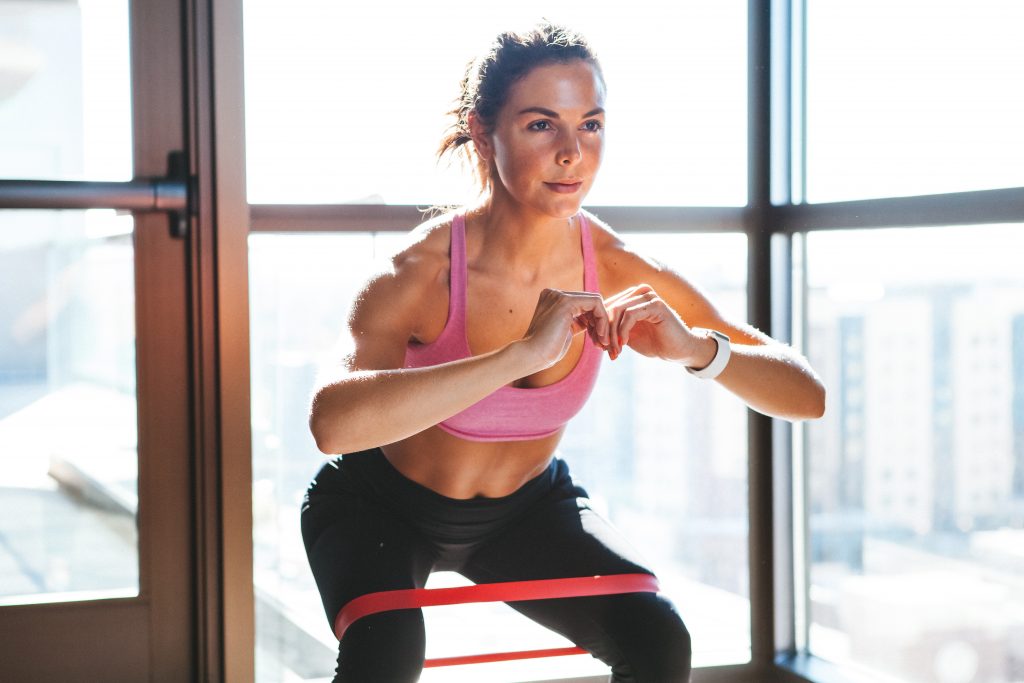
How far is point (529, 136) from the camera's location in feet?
5.14

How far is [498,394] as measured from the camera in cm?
162

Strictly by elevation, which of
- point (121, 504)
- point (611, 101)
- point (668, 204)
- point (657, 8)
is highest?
point (657, 8)

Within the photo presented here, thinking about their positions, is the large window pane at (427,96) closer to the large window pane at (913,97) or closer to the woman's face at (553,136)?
the large window pane at (913,97)

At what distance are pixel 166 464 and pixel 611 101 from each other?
1.23 metres

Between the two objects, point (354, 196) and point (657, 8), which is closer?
point (354, 196)

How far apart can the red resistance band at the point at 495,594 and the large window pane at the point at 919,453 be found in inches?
29.8

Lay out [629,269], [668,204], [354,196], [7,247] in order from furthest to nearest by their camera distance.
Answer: [668,204] < [354,196] < [7,247] < [629,269]

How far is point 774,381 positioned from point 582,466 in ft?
2.81

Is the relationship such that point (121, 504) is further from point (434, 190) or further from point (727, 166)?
point (727, 166)

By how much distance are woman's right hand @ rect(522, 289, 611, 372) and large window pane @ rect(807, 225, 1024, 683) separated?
85 cm

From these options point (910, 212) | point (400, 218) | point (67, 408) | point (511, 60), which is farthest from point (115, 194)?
point (910, 212)

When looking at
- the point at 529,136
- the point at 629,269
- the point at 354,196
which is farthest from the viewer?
the point at 354,196

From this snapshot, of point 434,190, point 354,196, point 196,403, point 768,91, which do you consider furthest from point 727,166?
point 196,403

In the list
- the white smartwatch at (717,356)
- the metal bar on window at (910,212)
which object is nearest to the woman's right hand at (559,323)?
the white smartwatch at (717,356)
